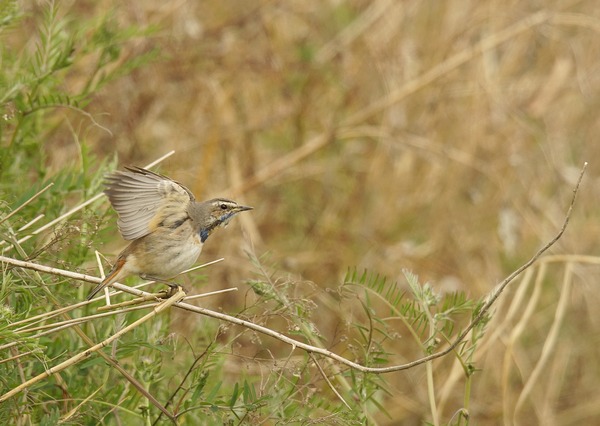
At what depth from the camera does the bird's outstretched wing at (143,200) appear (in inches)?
134

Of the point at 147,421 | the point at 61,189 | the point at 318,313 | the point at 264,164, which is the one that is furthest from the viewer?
the point at 264,164

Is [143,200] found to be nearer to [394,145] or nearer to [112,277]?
[112,277]

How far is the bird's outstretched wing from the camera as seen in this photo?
11.2 feet

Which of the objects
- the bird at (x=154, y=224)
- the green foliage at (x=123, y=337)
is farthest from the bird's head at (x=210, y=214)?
the green foliage at (x=123, y=337)

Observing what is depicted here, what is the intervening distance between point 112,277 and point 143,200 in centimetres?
31

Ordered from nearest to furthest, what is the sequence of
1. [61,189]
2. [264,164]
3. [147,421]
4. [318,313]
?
[147,421], [61,189], [318,313], [264,164]

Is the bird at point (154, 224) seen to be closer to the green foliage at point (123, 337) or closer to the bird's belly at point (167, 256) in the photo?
the bird's belly at point (167, 256)

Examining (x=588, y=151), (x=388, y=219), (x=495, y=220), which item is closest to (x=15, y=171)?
(x=388, y=219)

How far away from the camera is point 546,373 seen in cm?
696

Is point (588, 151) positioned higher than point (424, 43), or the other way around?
point (424, 43)

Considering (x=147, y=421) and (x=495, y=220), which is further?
(x=495, y=220)

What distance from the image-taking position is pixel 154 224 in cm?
366

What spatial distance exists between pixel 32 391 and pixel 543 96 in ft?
16.7

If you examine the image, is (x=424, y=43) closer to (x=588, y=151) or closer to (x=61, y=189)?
(x=588, y=151)
